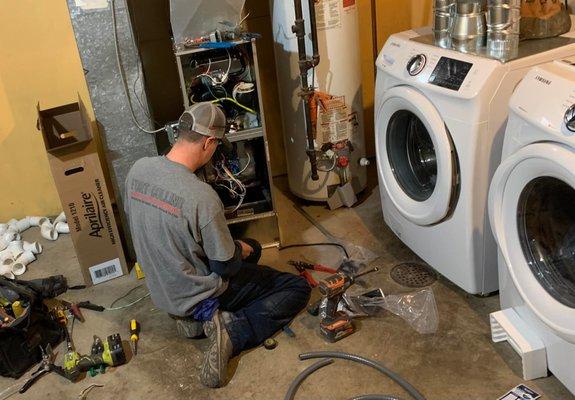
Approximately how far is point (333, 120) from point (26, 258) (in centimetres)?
175

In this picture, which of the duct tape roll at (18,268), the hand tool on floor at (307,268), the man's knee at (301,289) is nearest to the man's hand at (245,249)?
the man's knee at (301,289)

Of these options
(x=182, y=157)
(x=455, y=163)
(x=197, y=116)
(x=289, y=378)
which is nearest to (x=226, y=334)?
(x=289, y=378)

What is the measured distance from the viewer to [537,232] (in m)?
1.98

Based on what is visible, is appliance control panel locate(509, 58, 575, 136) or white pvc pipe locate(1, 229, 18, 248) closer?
appliance control panel locate(509, 58, 575, 136)

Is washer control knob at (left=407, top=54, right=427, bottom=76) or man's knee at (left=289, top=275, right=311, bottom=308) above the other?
washer control knob at (left=407, top=54, right=427, bottom=76)

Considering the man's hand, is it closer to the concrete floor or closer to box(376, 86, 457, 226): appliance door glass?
the concrete floor

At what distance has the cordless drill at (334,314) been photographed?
2.29m

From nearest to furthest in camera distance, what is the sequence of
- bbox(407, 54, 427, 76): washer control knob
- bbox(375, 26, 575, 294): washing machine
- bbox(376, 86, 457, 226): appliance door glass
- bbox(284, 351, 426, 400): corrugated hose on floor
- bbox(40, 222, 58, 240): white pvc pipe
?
bbox(284, 351, 426, 400): corrugated hose on floor
bbox(375, 26, 575, 294): washing machine
bbox(376, 86, 457, 226): appliance door glass
bbox(407, 54, 427, 76): washer control knob
bbox(40, 222, 58, 240): white pvc pipe

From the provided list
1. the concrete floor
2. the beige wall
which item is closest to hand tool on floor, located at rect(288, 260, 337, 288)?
the concrete floor

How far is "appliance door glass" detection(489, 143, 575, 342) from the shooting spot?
181cm

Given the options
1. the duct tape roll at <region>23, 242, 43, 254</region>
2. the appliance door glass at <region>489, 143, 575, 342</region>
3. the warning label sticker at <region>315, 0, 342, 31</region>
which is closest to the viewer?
the appliance door glass at <region>489, 143, 575, 342</region>

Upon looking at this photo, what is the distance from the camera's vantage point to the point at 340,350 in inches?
89.7

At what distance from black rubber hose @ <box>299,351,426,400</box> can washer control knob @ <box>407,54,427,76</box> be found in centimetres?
113

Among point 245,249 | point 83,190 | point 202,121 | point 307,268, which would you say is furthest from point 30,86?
point 307,268
